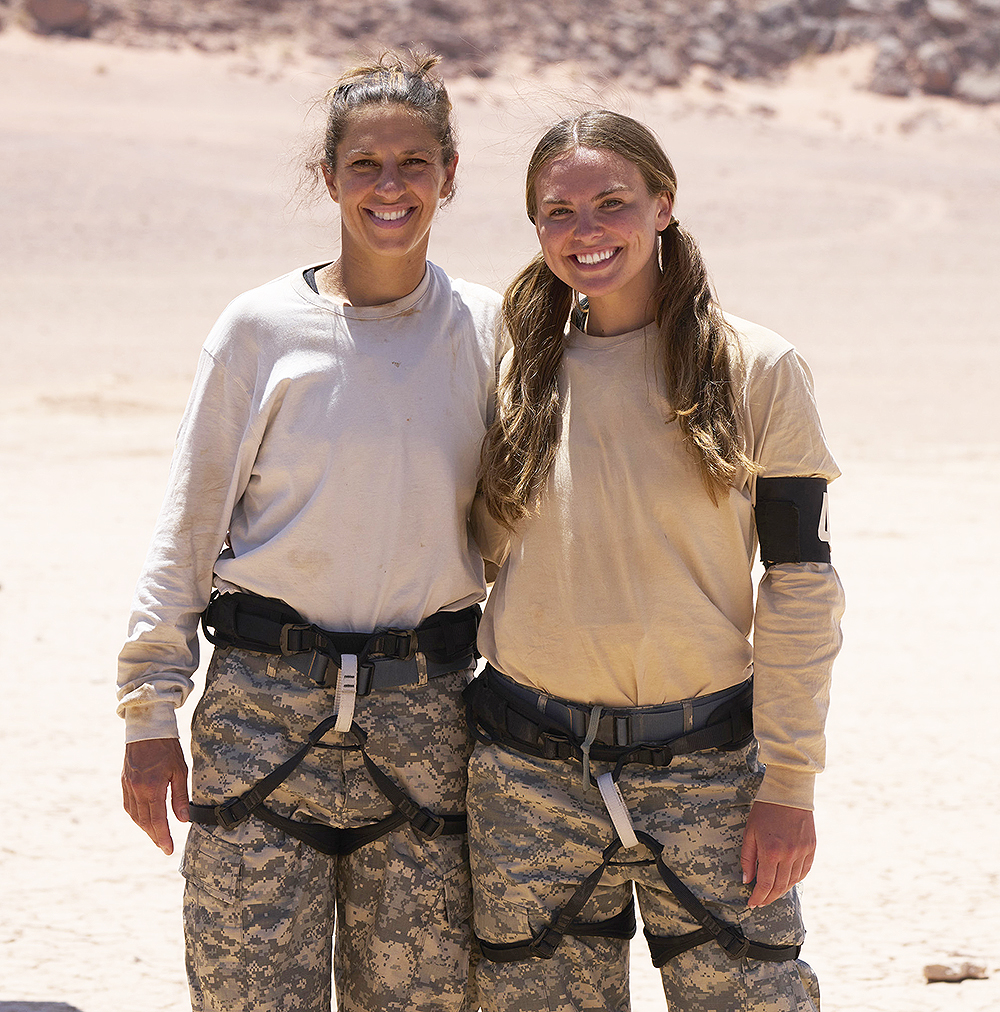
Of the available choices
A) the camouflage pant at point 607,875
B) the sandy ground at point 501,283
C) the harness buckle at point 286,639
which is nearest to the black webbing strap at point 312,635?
the harness buckle at point 286,639

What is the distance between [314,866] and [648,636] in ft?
2.57

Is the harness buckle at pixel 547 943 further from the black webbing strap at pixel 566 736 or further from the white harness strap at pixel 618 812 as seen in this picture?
the black webbing strap at pixel 566 736

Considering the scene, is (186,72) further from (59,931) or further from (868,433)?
(59,931)

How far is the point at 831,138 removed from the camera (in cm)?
3981

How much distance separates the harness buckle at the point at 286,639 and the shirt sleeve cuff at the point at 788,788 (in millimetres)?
894

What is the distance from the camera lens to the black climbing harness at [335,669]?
2623 millimetres

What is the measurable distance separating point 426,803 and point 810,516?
0.91m

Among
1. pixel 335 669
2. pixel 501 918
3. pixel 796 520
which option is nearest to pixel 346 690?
pixel 335 669

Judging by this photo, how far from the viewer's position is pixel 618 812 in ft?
8.12

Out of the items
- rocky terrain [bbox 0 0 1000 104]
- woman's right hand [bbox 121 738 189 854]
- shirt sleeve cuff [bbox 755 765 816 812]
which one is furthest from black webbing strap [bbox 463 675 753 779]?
rocky terrain [bbox 0 0 1000 104]

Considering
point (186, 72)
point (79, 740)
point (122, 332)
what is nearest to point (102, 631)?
point (79, 740)

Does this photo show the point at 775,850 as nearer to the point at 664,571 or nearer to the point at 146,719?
the point at 664,571

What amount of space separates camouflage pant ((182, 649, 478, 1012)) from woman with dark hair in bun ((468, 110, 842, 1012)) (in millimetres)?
118

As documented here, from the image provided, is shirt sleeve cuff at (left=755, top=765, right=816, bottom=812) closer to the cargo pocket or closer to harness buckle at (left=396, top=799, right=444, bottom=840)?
the cargo pocket
